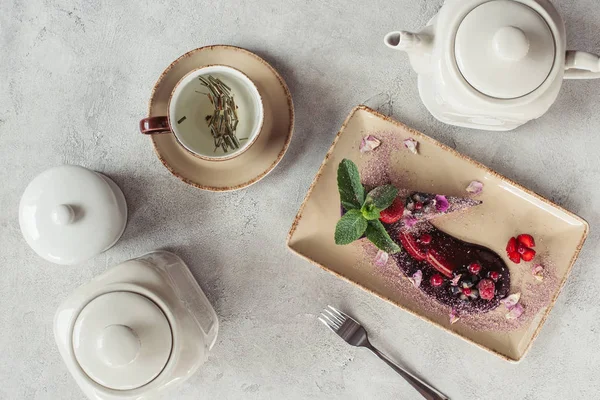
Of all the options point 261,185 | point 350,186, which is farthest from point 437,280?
point 261,185

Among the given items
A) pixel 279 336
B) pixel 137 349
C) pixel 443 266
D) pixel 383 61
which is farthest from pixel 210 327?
pixel 383 61

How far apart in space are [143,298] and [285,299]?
0.32 meters

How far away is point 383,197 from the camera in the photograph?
0.98 metres

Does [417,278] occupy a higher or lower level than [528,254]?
lower

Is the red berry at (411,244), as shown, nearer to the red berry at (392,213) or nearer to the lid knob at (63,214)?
the red berry at (392,213)

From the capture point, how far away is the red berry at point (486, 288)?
40.3 inches

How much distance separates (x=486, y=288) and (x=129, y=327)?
0.63m

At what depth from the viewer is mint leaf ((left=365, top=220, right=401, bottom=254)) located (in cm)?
98

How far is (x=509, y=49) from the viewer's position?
28.7 inches

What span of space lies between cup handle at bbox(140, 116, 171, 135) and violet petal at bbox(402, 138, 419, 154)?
434 millimetres


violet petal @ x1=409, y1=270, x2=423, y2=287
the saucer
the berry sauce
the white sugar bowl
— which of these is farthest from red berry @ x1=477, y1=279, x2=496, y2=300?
the white sugar bowl

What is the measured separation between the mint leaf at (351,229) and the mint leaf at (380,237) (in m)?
0.02

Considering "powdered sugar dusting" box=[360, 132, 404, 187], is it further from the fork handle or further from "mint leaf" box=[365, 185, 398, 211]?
the fork handle

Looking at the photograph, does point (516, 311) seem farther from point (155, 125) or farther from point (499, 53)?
point (155, 125)
